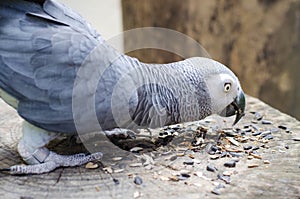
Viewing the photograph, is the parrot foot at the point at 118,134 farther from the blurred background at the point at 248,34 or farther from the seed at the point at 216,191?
the blurred background at the point at 248,34

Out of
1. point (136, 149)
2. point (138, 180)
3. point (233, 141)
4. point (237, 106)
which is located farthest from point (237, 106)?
point (138, 180)

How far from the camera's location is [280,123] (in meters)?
1.63

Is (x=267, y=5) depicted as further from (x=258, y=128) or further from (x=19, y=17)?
(x=19, y=17)

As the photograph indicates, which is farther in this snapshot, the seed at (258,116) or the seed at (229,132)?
the seed at (258,116)

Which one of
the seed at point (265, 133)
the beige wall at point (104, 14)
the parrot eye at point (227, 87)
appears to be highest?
the beige wall at point (104, 14)

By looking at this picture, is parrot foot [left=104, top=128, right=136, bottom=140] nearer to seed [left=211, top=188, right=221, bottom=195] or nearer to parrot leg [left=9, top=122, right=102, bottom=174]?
parrot leg [left=9, top=122, right=102, bottom=174]

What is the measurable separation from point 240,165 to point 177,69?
14.2 inches

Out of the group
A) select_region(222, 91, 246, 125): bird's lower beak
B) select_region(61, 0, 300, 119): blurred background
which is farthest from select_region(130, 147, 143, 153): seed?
select_region(61, 0, 300, 119): blurred background

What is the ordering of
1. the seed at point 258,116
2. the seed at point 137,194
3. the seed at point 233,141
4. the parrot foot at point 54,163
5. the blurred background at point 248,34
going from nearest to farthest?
the seed at point 137,194 → the parrot foot at point 54,163 → the seed at point 233,141 → the seed at point 258,116 → the blurred background at point 248,34

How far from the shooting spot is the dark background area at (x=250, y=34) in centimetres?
236

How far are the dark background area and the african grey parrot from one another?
1.13m

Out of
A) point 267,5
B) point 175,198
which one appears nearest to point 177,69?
point 175,198

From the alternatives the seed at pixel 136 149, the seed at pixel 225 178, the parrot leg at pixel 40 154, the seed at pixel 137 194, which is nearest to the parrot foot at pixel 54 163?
the parrot leg at pixel 40 154

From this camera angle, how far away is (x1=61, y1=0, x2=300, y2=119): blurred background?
7.75 feet
